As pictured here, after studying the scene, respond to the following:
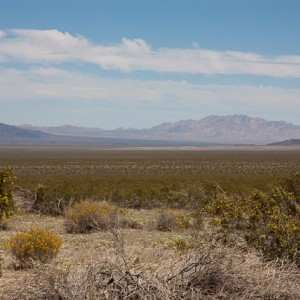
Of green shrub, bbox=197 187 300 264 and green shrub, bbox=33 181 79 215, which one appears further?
green shrub, bbox=33 181 79 215

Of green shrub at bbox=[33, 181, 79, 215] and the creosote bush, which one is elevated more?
the creosote bush

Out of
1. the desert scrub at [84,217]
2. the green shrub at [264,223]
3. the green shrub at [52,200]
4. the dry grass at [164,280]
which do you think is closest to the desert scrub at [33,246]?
the green shrub at [264,223]

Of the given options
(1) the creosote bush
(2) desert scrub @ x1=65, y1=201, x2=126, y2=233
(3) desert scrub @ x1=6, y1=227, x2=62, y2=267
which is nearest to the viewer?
(1) the creosote bush

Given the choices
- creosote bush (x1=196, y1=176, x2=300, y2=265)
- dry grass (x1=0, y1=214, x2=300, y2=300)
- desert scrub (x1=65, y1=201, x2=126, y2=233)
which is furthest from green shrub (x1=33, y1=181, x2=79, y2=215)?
dry grass (x1=0, y1=214, x2=300, y2=300)

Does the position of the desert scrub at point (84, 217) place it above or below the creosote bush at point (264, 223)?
below

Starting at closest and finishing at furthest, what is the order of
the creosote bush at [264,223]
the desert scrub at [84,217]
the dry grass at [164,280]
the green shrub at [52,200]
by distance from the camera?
the dry grass at [164,280] → the creosote bush at [264,223] → the desert scrub at [84,217] → the green shrub at [52,200]

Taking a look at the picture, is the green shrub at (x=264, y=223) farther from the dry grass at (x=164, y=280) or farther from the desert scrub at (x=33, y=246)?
the desert scrub at (x=33, y=246)

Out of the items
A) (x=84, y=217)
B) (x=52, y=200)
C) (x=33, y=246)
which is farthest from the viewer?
(x=52, y=200)

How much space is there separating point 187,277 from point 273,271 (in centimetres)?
115

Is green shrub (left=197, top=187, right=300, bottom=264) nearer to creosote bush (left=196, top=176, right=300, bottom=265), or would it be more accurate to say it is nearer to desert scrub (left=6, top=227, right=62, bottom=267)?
creosote bush (left=196, top=176, right=300, bottom=265)

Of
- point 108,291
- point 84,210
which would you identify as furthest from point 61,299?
point 84,210

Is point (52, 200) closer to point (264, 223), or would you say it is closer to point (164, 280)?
point (264, 223)

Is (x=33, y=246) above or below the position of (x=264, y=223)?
below

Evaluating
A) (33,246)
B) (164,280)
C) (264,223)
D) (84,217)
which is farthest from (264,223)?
(84,217)
